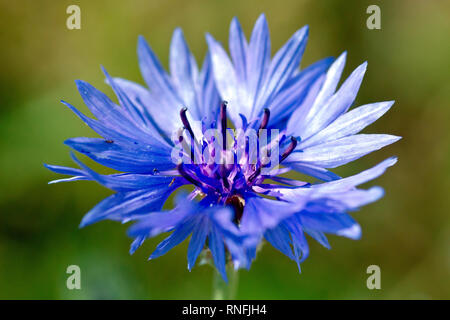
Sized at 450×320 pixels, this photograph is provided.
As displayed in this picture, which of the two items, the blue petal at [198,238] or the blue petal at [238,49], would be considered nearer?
the blue petal at [198,238]

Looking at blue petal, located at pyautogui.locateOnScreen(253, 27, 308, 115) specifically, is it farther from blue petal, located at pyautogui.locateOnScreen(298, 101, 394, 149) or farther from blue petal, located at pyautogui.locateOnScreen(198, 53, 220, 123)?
blue petal, located at pyautogui.locateOnScreen(298, 101, 394, 149)

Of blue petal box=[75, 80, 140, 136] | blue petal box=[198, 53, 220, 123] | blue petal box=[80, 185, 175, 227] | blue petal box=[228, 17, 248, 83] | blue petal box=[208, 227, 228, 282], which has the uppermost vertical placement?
blue petal box=[228, 17, 248, 83]

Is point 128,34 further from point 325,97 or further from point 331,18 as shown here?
point 325,97

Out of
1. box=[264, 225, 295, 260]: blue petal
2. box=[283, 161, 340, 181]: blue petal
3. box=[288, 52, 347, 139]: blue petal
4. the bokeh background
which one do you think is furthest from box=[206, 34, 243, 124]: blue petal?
the bokeh background

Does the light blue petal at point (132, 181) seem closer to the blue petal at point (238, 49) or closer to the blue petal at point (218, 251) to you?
the blue petal at point (218, 251)

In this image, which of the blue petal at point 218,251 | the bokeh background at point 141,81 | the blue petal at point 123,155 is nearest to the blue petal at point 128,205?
the blue petal at point 123,155

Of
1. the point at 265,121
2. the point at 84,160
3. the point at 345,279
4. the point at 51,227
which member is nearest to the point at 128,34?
the point at 84,160
